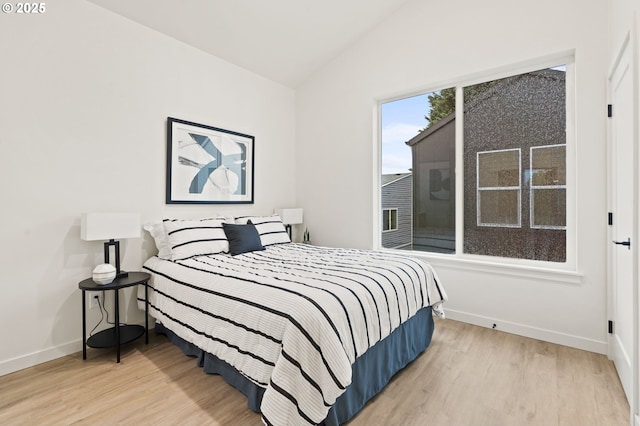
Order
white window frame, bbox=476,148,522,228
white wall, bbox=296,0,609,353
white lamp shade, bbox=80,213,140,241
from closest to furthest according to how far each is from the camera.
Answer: white lamp shade, bbox=80,213,140,241, white wall, bbox=296,0,609,353, white window frame, bbox=476,148,522,228

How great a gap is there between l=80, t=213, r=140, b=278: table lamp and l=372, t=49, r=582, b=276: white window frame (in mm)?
2873

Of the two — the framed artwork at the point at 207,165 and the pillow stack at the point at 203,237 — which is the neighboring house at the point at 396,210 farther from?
the framed artwork at the point at 207,165

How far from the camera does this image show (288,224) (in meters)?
4.33

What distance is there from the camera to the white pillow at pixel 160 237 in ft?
9.48

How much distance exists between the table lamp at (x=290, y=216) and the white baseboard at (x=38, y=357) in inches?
94.4

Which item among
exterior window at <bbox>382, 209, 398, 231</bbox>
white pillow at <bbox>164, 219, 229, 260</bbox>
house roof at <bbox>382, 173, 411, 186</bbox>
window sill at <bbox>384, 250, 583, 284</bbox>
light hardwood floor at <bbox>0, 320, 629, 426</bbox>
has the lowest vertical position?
light hardwood floor at <bbox>0, 320, 629, 426</bbox>

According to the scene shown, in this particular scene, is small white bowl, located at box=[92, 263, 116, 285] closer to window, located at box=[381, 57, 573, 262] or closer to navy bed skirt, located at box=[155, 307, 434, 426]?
navy bed skirt, located at box=[155, 307, 434, 426]

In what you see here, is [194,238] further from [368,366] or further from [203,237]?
[368,366]

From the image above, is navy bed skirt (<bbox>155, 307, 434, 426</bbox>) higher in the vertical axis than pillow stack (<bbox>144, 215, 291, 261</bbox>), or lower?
lower

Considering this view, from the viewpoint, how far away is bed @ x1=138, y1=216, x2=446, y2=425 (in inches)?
59.5

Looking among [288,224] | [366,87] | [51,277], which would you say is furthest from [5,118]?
[366,87]

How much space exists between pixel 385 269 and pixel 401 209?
1.72 meters

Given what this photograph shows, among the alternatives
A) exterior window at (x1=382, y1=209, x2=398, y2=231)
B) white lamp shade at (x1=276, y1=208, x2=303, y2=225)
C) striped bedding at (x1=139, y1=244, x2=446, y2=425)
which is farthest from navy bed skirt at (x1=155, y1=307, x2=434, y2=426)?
white lamp shade at (x1=276, y1=208, x2=303, y2=225)

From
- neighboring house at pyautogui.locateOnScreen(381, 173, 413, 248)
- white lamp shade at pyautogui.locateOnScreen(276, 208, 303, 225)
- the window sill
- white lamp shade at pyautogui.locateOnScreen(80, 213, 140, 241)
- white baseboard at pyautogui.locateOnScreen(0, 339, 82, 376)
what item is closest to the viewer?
white baseboard at pyautogui.locateOnScreen(0, 339, 82, 376)
